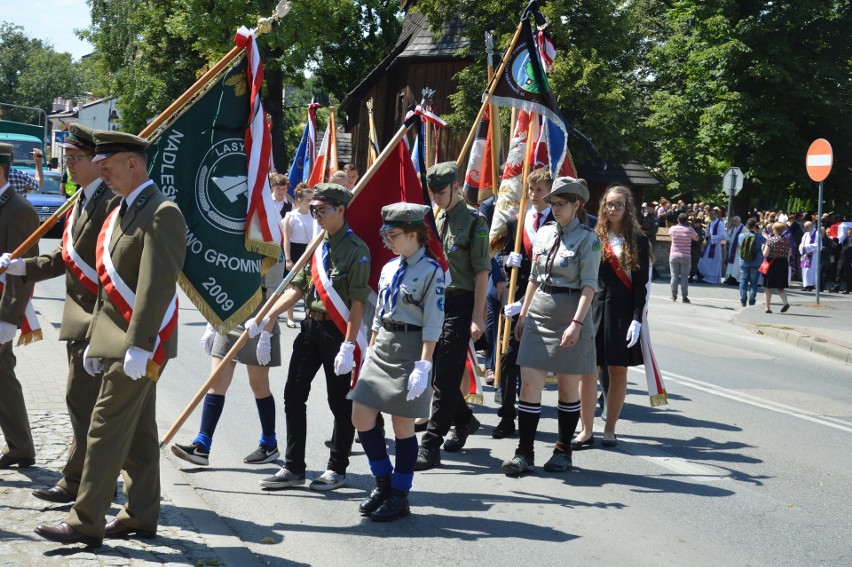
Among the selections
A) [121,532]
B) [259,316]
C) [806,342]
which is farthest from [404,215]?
[806,342]

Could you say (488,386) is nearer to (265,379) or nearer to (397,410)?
(265,379)

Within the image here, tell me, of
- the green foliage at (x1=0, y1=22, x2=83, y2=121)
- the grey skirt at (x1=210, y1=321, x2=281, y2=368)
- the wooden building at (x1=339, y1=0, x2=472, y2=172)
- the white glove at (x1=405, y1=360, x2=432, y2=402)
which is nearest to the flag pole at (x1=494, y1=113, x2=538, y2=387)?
the grey skirt at (x1=210, y1=321, x2=281, y2=368)

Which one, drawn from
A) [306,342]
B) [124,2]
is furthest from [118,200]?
[124,2]

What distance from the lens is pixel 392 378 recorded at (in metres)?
5.99

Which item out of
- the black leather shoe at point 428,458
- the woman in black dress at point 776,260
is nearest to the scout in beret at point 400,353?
the black leather shoe at point 428,458

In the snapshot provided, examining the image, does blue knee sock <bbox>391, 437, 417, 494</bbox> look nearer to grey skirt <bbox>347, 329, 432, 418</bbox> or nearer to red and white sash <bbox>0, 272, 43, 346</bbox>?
grey skirt <bbox>347, 329, 432, 418</bbox>

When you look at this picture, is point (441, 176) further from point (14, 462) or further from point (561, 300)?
point (14, 462)

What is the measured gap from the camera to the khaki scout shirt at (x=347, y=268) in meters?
6.38

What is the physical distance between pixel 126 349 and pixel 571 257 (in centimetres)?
320

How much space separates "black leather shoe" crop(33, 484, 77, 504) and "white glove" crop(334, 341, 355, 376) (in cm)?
165

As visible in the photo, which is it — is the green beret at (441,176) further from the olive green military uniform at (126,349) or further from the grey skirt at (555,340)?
the olive green military uniform at (126,349)

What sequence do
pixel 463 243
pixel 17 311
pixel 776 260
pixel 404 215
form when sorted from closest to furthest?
1. pixel 404 215
2. pixel 17 311
3. pixel 463 243
4. pixel 776 260

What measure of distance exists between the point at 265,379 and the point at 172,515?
61.2 inches

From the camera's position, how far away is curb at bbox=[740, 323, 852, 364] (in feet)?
51.0
